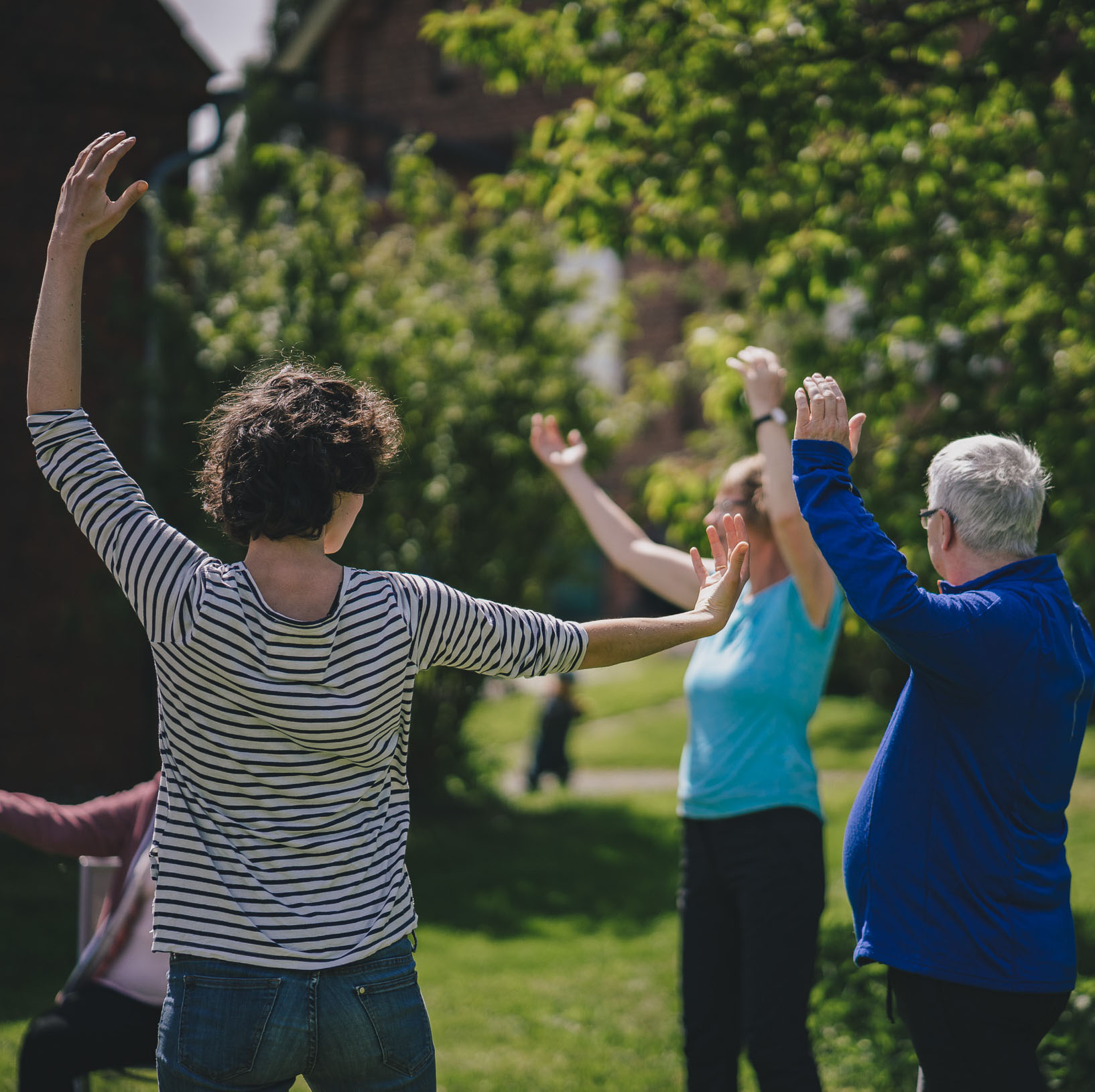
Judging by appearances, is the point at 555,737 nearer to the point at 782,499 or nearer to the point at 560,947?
the point at 560,947

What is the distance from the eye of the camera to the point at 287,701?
6.06 feet

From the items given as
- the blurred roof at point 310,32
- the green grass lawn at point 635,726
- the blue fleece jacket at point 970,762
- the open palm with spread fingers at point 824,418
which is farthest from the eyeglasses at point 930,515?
the blurred roof at point 310,32

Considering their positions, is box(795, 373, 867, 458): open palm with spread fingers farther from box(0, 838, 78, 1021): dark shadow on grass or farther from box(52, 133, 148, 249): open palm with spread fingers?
box(0, 838, 78, 1021): dark shadow on grass

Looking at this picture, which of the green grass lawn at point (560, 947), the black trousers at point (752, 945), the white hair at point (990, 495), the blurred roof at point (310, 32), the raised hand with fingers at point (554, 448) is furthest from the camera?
the blurred roof at point (310, 32)

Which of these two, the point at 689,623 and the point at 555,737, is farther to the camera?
the point at 555,737

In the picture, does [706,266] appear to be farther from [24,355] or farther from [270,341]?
[24,355]

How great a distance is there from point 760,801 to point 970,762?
90cm

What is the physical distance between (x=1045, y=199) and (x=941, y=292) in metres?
0.71

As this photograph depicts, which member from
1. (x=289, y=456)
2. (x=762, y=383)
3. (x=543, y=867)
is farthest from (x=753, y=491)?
(x=543, y=867)

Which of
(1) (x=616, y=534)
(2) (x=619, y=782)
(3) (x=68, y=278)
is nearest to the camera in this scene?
(3) (x=68, y=278)

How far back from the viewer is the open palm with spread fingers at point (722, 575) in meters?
2.23

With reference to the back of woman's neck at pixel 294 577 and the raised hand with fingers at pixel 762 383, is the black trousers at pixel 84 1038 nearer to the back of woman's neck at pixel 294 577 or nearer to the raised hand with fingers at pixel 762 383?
the back of woman's neck at pixel 294 577

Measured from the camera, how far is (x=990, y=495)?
236 cm

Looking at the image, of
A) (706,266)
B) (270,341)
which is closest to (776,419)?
(270,341)
